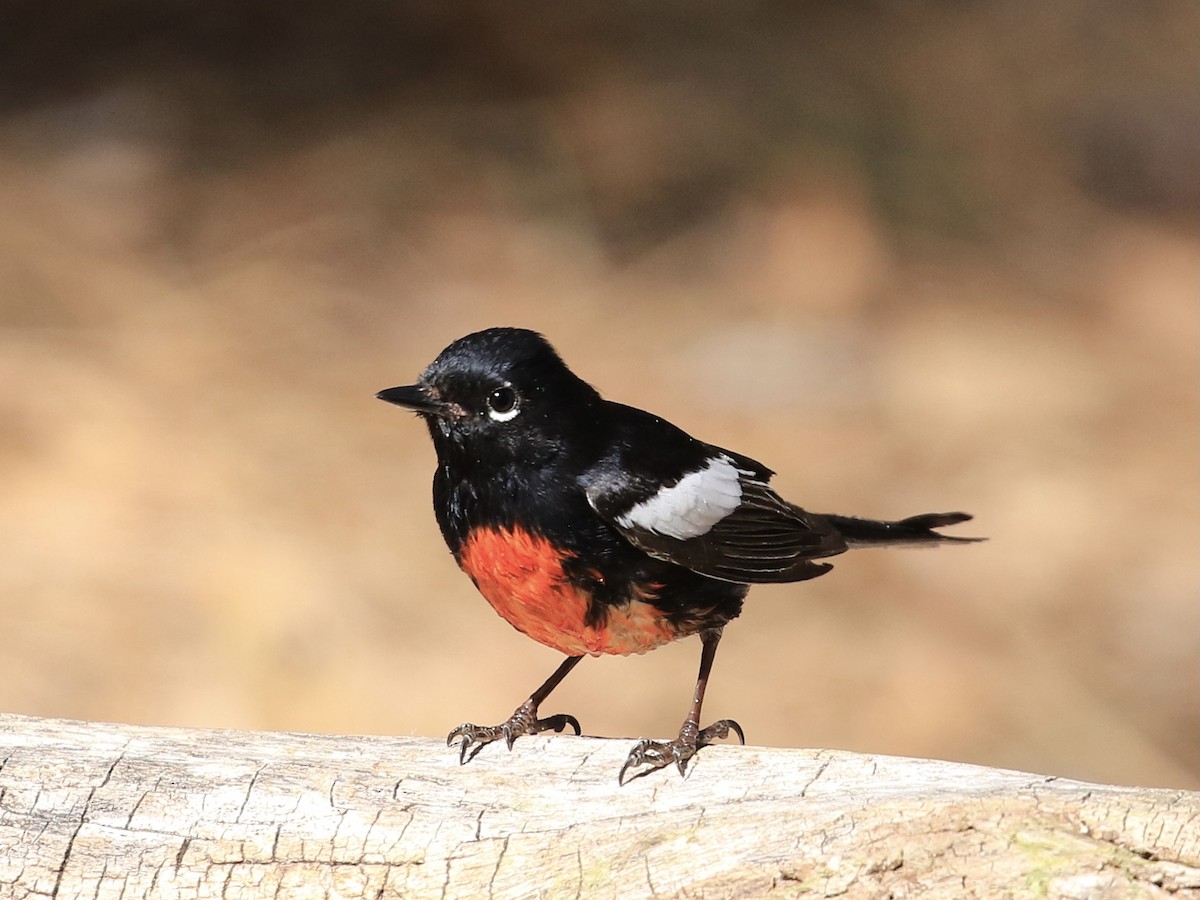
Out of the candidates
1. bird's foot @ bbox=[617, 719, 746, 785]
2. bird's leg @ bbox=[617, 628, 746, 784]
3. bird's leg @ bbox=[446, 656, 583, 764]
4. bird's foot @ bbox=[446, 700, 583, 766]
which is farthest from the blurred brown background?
bird's foot @ bbox=[617, 719, 746, 785]

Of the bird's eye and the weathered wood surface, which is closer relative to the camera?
the weathered wood surface

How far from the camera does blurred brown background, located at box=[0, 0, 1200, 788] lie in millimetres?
5191

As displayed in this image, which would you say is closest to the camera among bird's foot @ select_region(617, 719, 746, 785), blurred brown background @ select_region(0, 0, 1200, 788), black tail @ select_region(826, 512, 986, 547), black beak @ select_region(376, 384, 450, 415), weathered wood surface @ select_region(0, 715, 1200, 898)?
weathered wood surface @ select_region(0, 715, 1200, 898)

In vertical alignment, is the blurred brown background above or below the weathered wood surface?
above

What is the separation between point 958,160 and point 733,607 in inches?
222

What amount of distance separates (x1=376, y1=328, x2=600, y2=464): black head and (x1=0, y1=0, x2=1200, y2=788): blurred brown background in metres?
2.28

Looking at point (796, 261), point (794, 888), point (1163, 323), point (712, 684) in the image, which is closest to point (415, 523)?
point (712, 684)

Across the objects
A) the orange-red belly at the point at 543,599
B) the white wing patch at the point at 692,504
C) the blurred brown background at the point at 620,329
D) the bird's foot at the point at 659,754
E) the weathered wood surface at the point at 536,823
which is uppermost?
the blurred brown background at the point at 620,329

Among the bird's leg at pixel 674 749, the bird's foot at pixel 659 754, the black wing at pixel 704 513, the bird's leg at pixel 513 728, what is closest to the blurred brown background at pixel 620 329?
the bird's leg at pixel 513 728

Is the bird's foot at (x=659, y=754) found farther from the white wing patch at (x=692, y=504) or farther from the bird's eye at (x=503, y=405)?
the bird's eye at (x=503, y=405)

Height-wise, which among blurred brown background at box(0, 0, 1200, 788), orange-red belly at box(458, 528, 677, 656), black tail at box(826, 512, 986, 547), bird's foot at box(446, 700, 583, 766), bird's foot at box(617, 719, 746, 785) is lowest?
bird's foot at box(617, 719, 746, 785)

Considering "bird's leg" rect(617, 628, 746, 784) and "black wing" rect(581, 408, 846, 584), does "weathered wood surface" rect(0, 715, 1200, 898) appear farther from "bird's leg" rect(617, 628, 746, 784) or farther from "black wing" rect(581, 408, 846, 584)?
"black wing" rect(581, 408, 846, 584)

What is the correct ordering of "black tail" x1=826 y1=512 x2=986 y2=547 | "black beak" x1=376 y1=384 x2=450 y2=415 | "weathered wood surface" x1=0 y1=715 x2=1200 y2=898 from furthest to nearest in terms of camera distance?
"black tail" x1=826 y1=512 x2=986 y2=547 < "black beak" x1=376 y1=384 x2=450 y2=415 < "weathered wood surface" x1=0 y1=715 x2=1200 y2=898

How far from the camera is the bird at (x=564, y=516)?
2.61 meters
